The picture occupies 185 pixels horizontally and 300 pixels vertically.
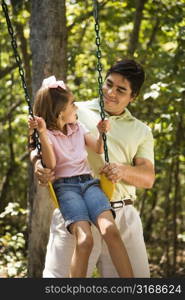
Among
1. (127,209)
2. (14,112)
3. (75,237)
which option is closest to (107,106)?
(127,209)

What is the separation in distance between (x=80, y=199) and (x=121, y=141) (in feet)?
1.60

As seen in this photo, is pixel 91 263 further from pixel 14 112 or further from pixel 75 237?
pixel 14 112

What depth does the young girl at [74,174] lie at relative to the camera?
2846 mm

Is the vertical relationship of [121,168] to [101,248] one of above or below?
above

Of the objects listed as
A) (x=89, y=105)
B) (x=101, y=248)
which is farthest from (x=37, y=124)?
(x=101, y=248)

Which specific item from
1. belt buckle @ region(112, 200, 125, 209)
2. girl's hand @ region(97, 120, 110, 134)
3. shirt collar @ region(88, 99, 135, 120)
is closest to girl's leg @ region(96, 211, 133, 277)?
belt buckle @ region(112, 200, 125, 209)

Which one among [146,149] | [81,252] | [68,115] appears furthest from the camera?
[146,149]

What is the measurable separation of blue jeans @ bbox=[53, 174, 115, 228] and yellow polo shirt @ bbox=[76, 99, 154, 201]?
0.24 meters

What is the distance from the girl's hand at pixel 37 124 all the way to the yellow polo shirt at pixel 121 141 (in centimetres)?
44

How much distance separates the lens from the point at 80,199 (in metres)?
2.96

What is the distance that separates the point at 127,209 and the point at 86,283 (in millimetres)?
543

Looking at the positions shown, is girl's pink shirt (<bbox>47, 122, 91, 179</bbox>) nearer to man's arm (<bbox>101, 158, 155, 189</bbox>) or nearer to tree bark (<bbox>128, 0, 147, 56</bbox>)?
man's arm (<bbox>101, 158, 155, 189</bbox>)

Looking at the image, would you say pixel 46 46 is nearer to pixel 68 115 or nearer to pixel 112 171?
pixel 68 115

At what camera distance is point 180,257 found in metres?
8.01
